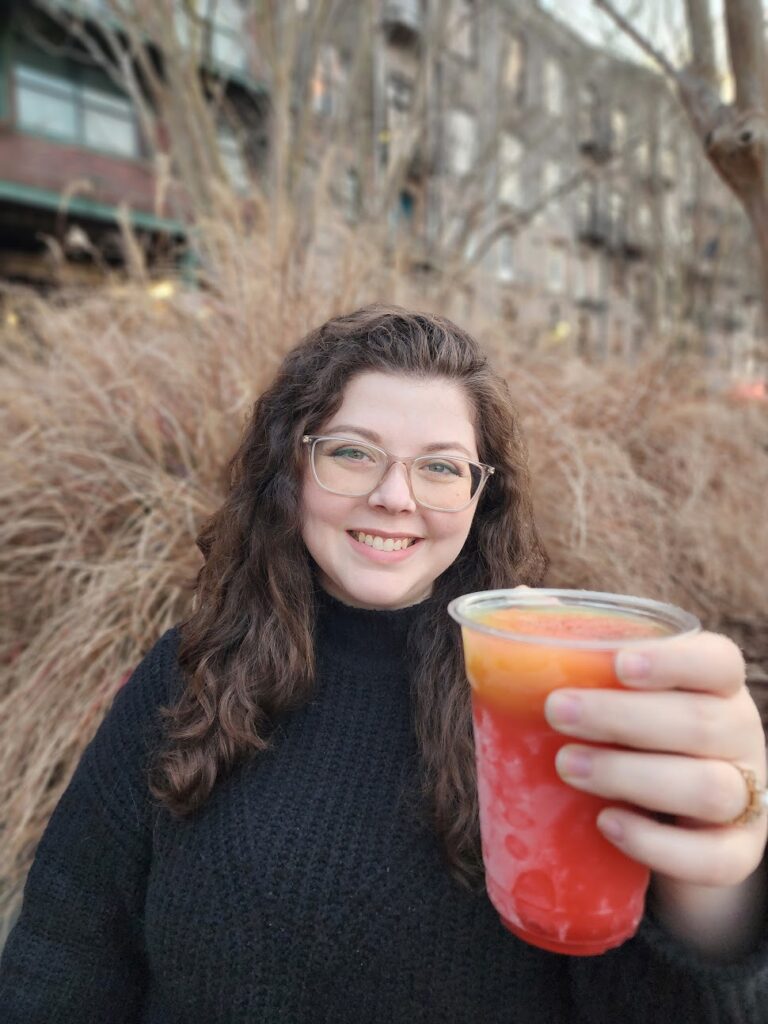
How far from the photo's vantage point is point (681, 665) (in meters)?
0.62

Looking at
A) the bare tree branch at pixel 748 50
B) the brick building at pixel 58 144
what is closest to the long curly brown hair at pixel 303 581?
the bare tree branch at pixel 748 50

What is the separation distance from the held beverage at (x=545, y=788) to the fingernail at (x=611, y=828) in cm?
3

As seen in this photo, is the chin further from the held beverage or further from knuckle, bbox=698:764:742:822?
knuckle, bbox=698:764:742:822

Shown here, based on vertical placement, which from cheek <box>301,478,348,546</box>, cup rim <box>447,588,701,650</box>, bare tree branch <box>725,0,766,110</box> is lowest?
cup rim <box>447,588,701,650</box>

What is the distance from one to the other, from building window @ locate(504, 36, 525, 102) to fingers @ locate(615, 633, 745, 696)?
7.50 meters

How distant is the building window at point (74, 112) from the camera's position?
42.1ft

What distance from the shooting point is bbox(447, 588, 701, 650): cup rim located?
2.14 feet

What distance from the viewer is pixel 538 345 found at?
4758 mm

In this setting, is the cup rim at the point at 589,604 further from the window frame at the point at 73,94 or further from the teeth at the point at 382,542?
the window frame at the point at 73,94

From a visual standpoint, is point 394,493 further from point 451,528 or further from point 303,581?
point 303,581

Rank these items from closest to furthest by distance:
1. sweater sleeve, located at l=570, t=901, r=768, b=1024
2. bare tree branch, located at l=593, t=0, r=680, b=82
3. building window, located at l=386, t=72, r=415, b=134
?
sweater sleeve, located at l=570, t=901, r=768, b=1024 < bare tree branch, located at l=593, t=0, r=680, b=82 < building window, located at l=386, t=72, r=415, b=134

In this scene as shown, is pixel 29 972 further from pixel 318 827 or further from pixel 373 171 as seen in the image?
pixel 373 171

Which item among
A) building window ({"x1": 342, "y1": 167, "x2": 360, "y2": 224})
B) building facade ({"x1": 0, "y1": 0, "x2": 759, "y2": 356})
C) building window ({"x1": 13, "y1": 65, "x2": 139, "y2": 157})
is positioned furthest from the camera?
building window ({"x1": 13, "y1": 65, "x2": 139, "y2": 157})

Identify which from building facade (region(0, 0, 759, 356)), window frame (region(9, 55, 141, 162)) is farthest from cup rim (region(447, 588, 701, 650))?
window frame (region(9, 55, 141, 162))
